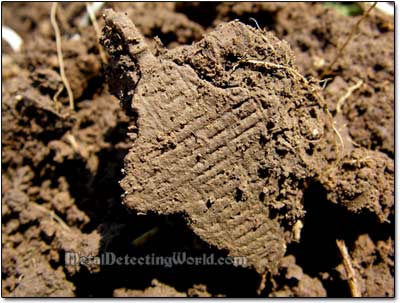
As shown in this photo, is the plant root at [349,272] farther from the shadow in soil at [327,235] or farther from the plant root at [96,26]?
the plant root at [96,26]

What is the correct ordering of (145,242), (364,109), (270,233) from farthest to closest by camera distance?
(364,109) < (145,242) < (270,233)

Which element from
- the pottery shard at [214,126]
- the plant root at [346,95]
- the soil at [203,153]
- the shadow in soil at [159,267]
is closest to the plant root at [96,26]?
the soil at [203,153]

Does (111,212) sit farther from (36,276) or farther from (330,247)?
(330,247)

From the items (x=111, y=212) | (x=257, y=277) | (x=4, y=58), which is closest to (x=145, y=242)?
(x=111, y=212)

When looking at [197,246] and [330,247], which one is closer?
[197,246]

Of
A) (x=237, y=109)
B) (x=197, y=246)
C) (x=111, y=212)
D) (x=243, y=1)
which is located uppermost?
(x=243, y=1)

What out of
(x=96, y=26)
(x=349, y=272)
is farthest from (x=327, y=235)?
(x=96, y=26)

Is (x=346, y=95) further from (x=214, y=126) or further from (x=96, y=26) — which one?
(x=96, y=26)
